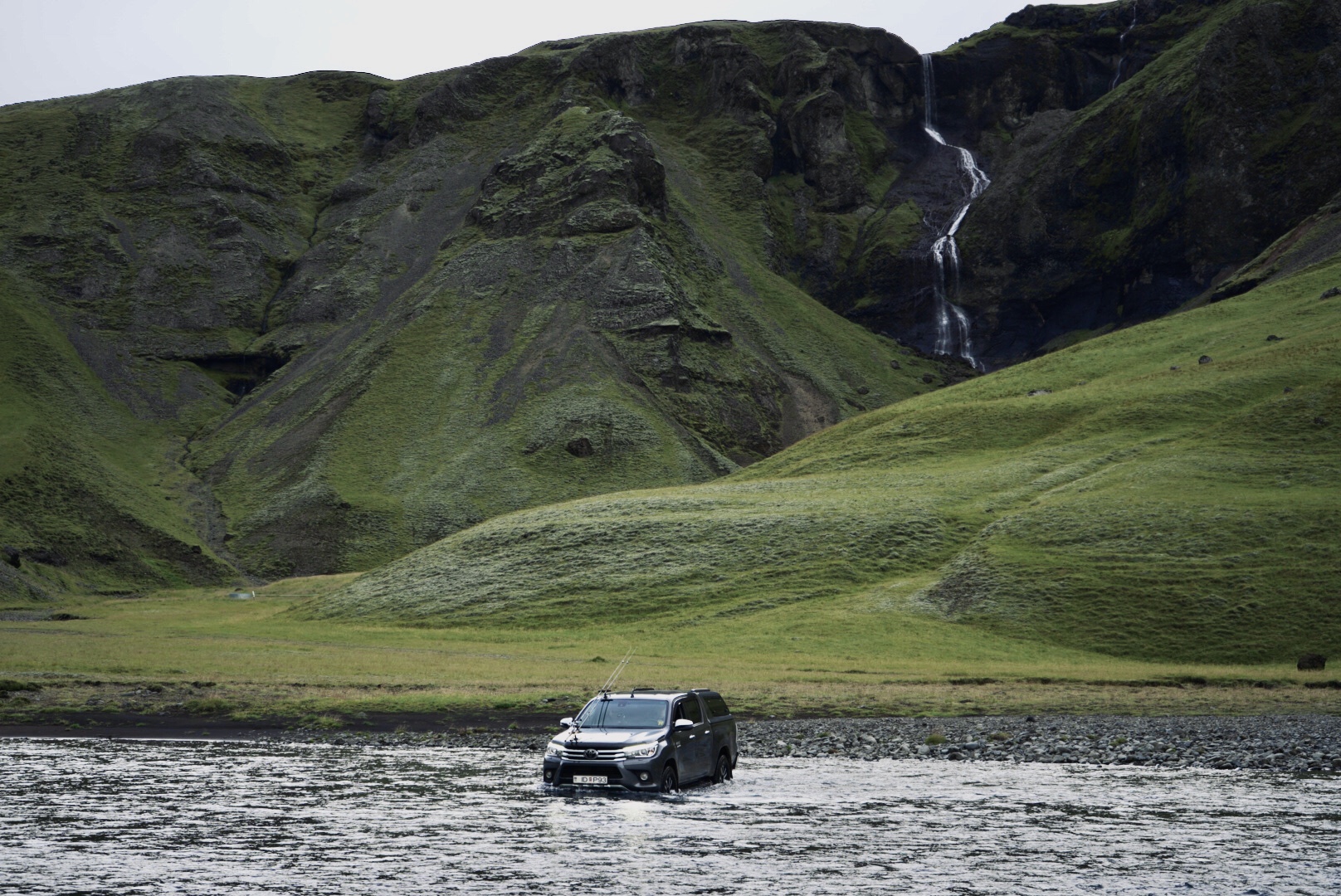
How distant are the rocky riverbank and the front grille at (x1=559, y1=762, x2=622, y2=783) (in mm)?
8037

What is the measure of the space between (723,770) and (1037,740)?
11.2m

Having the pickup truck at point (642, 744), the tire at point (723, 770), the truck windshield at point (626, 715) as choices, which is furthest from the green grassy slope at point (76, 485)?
the tire at point (723, 770)

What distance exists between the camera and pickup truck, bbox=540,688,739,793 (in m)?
23.2

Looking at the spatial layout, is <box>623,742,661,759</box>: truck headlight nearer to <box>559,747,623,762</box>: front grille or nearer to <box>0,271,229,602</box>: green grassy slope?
<box>559,747,623,762</box>: front grille

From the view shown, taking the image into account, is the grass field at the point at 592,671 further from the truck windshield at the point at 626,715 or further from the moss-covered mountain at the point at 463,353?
the moss-covered mountain at the point at 463,353

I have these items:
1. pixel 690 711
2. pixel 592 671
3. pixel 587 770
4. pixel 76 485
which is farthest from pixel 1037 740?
pixel 76 485

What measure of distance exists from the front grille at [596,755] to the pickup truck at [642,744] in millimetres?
16

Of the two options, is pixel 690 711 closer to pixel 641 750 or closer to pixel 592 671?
pixel 641 750

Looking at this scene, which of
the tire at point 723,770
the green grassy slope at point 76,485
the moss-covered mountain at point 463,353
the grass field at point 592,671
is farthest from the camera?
the moss-covered mountain at point 463,353

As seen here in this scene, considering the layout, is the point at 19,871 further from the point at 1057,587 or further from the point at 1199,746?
the point at 1057,587

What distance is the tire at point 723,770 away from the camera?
25328 mm

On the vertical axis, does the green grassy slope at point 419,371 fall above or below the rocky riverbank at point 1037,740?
above

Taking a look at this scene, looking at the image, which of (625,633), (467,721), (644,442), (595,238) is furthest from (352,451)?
(467,721)

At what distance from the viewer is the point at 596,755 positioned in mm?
23281
